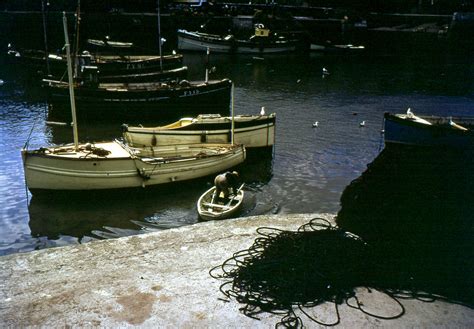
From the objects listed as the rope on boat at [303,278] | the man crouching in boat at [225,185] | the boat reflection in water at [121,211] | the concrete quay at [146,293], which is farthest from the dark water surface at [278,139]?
the concrete quay at [146,293]

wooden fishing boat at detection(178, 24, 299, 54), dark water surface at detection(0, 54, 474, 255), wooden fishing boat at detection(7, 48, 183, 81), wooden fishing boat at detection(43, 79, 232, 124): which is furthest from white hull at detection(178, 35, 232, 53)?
wooden fishing boat at detection(43, 79, 232, 124)

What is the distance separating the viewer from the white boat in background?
49.0ft

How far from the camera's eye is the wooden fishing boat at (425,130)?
1770cm

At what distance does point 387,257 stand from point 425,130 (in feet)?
46.1

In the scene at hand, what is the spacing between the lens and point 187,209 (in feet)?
50.6

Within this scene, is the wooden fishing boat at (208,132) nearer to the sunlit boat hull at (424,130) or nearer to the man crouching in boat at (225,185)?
the man crouching in boat at (225,185)

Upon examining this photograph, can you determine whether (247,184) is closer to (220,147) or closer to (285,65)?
(220,147)

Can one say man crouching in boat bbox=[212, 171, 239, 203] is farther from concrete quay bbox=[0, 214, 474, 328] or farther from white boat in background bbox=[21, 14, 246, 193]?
concrete quay bbox=[0, 214, 474, 328]

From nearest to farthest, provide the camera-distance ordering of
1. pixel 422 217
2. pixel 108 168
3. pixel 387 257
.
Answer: pixel 422 217 → pixel 387 257 → pixel 108 168

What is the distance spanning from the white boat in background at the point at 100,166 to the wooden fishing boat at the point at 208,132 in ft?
3.95

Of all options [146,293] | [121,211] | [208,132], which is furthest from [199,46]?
Result: [146,293]

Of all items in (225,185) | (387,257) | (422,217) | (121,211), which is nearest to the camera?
(422,217)

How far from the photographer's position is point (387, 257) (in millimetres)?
6277

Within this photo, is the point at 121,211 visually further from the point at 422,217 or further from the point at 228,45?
the point at 228,45
